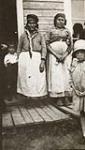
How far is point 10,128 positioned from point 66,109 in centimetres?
52

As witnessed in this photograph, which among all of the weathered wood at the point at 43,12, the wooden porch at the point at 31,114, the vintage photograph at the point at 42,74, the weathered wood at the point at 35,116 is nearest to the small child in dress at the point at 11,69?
the vintage photograph at the point at 42,74

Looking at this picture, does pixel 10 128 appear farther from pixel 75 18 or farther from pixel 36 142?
pixel 75 18

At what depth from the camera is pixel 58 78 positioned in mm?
2402

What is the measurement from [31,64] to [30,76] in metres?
0.11

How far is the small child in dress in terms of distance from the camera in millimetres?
2307

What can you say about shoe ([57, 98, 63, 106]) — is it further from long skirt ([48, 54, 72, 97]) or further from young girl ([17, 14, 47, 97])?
young girl ([17, 14, 47, 97])

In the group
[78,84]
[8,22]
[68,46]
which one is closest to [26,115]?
[78,84]

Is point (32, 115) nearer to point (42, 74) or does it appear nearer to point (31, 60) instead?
point (42, 74)

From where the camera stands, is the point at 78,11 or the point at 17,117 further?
the point at 78,11

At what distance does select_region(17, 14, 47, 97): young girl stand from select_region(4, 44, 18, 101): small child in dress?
4cm

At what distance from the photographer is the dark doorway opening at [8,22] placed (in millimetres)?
2295

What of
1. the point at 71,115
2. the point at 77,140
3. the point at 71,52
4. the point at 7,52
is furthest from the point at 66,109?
the point at 7,52

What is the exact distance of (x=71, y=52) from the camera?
2406 mm

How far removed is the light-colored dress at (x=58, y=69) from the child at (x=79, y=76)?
5 centimetres
